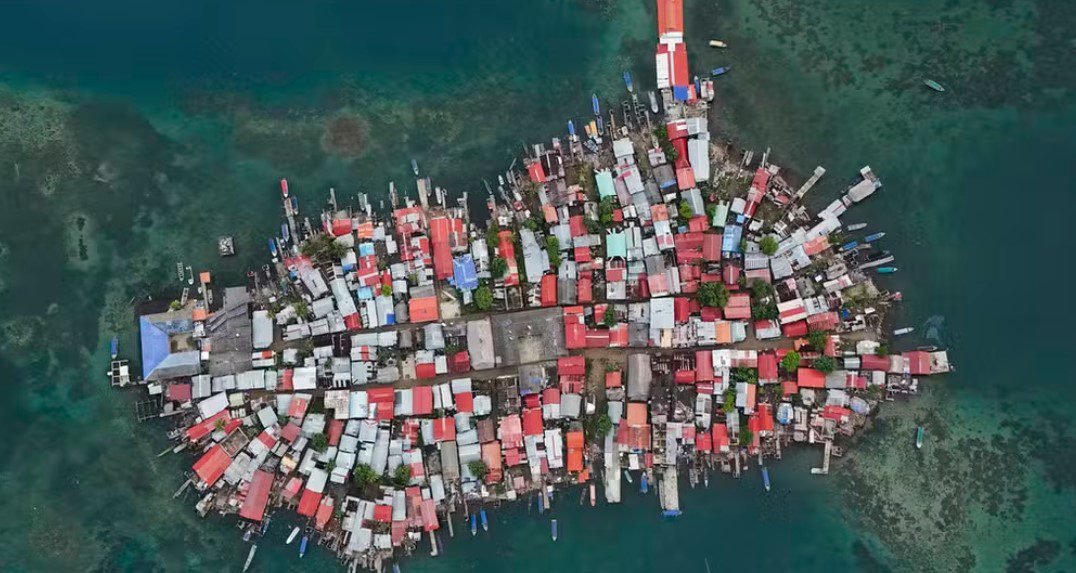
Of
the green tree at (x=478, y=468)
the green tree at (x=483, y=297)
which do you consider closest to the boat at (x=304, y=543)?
the green tree at (x=478, y=468)

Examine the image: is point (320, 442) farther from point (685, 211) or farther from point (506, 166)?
point (685, 211)

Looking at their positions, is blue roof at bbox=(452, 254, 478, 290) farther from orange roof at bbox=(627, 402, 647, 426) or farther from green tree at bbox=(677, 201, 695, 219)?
green tree at bbox=(677, 201, 695, 219)

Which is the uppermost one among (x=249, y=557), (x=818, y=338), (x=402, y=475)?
(x=818, y=338)

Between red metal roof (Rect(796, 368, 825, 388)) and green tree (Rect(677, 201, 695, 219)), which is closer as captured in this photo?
red metal roof (Rect(796, 368, 825, 388))

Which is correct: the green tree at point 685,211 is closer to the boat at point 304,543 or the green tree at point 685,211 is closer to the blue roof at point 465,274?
the blue roof at point 465,274

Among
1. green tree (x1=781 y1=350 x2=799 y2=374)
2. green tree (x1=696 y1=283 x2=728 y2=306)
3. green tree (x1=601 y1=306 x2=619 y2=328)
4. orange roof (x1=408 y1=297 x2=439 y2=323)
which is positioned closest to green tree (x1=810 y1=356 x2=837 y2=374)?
green tree (x1=781 y1=350 x2=799 y2=374)

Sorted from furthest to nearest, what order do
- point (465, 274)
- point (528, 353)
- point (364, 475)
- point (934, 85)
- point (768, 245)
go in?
1. point (934, 85)
2. point (528, 353)
3. point (465, 274)
4. point (768, 245)
5. point (364, 475)

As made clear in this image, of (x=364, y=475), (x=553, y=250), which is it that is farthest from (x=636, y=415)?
(x=364, y=475)
